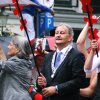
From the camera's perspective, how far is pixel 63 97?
6.11m

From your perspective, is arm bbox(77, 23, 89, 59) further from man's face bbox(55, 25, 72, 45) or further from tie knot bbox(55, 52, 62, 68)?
tie knot bbox(55, 52, 62, 68)

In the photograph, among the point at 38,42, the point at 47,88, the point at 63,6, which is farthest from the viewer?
the point at 63,6

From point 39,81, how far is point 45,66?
206mm

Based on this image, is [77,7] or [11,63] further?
[77,7]

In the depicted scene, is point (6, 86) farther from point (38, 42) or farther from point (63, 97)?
point (38, 42)

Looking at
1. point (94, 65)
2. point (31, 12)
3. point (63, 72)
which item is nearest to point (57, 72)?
point (63, 72)

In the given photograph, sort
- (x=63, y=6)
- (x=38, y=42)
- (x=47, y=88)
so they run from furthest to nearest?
(x=63, y=6)
(x=38, y=42)
(x=47, y=88)

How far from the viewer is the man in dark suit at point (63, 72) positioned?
6.05m

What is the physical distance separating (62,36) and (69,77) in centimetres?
47

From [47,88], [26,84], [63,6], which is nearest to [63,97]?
[47,88]

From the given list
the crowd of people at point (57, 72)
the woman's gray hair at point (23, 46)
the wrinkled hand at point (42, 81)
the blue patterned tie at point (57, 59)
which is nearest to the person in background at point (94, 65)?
the crowd of people at point (57, 72)

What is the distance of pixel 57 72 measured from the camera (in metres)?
6.12

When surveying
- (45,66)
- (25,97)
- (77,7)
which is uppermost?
(45,66)

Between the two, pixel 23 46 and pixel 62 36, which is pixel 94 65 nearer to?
pixel 62 36
